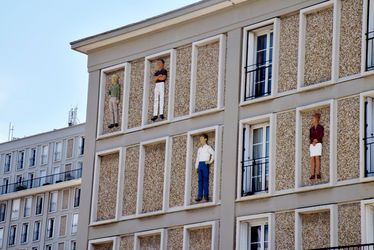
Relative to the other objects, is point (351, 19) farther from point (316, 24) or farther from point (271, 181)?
point (271, 181)

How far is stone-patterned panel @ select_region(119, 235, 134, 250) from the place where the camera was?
1671 inches

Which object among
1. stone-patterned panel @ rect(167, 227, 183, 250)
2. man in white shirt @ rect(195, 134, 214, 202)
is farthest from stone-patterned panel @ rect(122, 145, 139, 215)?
man in white shirt @ rect(195, 134, 214, 202)

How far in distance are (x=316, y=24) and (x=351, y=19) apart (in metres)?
1.45

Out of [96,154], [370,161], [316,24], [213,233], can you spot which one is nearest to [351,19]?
[316,24]

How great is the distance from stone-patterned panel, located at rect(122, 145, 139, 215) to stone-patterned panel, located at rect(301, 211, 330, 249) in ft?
25.4

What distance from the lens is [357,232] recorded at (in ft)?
117

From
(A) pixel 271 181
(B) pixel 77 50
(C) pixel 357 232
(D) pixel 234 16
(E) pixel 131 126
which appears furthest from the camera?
(B) pixel 77 50

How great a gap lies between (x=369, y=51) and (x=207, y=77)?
681cm

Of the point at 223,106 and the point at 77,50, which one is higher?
the point at 77,50

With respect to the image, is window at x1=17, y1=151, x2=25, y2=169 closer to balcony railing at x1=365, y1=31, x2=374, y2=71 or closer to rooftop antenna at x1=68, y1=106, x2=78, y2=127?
rooftop antenna at x1=68, y1=106, x2=78, y2=127

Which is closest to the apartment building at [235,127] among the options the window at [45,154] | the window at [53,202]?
the window at [53,202]

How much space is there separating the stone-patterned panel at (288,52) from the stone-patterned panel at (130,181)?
680 centimetres

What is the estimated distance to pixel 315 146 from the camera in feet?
122

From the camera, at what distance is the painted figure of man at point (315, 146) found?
1463 inches
